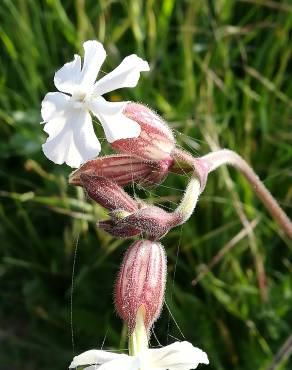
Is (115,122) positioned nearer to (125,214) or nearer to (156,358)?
(125,214)

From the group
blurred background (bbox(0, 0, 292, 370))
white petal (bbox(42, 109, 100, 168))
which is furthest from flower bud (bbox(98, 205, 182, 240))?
blurred background (bbox(0, 0, 292, 370))

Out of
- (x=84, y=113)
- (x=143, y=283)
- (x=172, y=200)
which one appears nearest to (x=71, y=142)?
(x=84, y=113)

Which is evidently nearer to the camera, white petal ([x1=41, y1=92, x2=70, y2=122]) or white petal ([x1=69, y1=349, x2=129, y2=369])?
white petal ([x1=69, y1=349, x2=129, y2=369])

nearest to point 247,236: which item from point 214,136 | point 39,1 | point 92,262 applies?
point 214,136

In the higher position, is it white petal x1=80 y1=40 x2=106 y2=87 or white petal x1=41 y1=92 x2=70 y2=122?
white petal x1=80 y1=40 x2=106 y2=87

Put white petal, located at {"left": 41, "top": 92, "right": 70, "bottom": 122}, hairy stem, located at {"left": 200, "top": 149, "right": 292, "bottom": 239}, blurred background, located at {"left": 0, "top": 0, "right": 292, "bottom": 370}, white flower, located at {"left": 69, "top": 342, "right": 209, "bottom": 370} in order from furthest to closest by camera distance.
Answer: blurred background, located at {"left": 0, "top": 0, "right": 292, "bottom": 370}, hairy stem, located at {"left": 200, "top": 149, "right": 292, "bottom": 239}, white petal, located at {"left": 41, "top": 92, "right": 70, "bottom": 122}, white flower, located at {"left": 69, "top": 342, "right": 209, "bottom": 370}

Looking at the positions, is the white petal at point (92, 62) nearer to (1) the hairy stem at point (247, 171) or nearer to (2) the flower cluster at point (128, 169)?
(2) the flower cluster at point (128, 169)

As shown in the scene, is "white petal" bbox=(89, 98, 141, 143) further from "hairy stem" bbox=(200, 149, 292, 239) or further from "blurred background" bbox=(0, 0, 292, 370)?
"blurred background" bbox=(0, 0, 292, 370)

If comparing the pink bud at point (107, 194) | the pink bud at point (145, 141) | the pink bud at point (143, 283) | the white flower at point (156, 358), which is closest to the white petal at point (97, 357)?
the white flower at point (156, 358)
